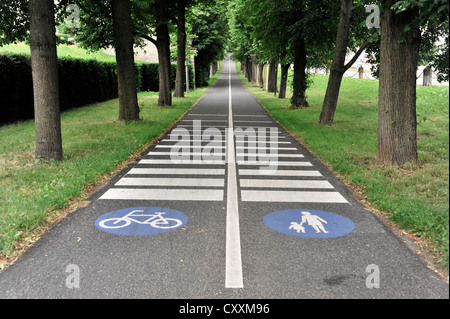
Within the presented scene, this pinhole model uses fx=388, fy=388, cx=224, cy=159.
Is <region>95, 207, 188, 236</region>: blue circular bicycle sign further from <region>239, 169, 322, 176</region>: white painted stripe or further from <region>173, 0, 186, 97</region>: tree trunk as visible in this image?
<region>173, 0, 186, 97</region>: tree trunk

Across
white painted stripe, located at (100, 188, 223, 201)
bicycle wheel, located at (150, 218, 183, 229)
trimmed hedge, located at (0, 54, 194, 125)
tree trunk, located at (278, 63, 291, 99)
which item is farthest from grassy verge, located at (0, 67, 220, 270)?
tree trunk, located at (278, 63, 291, 99)

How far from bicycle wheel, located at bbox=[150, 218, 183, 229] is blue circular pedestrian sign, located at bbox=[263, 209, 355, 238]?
49.2 inches

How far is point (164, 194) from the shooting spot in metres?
6.80

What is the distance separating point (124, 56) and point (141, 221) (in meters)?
11.1

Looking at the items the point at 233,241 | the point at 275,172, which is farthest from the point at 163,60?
the point at 233,241

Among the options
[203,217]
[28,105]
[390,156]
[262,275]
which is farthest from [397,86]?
[28,105]

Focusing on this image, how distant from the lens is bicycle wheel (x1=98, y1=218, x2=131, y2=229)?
5324 mm

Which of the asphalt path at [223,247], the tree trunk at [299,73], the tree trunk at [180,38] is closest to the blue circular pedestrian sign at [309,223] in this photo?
the asphalt path at [223,247]

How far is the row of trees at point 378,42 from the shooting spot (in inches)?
323

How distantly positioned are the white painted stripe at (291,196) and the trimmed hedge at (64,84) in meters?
13.1

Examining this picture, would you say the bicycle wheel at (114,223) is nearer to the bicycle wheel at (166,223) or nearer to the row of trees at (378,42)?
the bicycle wheel at (166,223)

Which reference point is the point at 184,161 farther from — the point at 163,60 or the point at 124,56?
the point at 163,60

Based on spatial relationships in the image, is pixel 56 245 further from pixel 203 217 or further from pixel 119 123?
pixel 119 123
